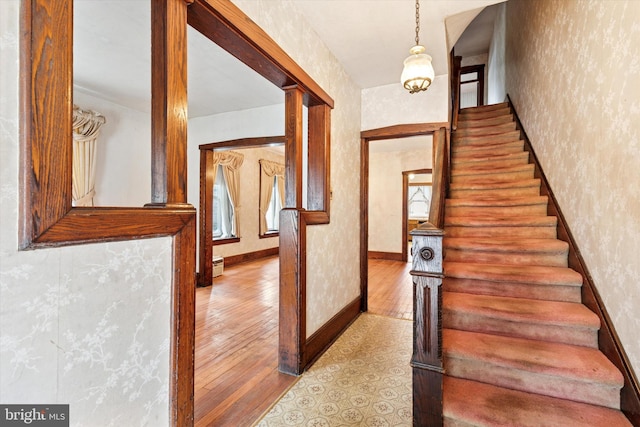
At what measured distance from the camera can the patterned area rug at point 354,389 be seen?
67.6 inches

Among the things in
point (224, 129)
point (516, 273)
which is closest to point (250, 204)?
point (224, 129)

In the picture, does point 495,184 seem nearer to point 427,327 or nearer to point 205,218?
point 427,327

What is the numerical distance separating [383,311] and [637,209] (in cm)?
257

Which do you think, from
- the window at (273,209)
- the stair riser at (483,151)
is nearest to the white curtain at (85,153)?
the window at (273,209)

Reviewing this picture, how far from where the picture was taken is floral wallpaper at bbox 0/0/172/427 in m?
0.73

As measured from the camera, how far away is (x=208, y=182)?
15.2ft

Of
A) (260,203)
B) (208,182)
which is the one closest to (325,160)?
(208,182)

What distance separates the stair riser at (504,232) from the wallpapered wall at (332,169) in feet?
3.54

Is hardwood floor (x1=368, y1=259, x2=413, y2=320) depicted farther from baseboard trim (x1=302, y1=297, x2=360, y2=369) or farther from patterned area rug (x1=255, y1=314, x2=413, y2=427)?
patterned area rug (x1=255, y1=314, x2=413, y2=427)

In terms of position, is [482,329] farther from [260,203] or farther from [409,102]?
[260,203]

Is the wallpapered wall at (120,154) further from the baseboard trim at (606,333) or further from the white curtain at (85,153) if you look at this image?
the baseboard trim at (606,333)

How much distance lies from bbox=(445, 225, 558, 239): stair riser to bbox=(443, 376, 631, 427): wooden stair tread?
140cm

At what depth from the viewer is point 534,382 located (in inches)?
65.4

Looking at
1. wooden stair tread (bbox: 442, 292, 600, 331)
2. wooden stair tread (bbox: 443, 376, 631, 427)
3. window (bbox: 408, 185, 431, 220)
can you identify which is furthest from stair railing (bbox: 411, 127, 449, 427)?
window (bbox: 408, 185, 431, 220)
